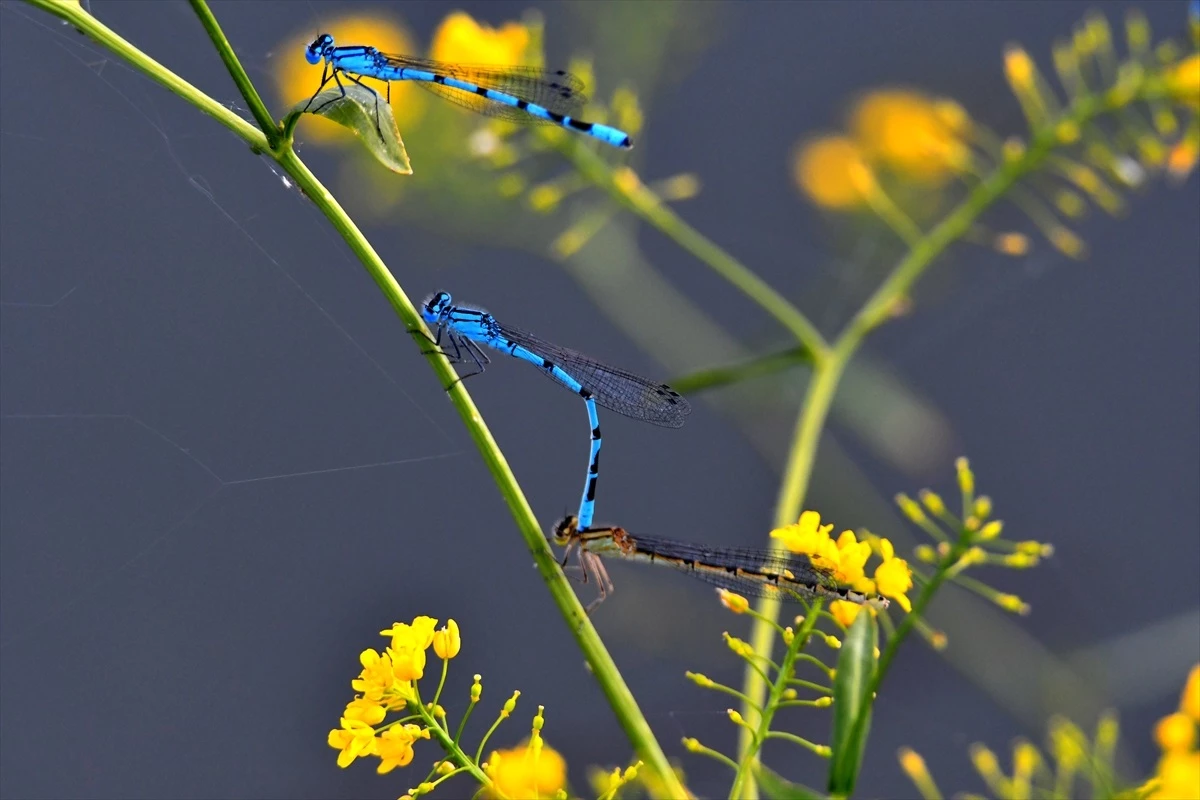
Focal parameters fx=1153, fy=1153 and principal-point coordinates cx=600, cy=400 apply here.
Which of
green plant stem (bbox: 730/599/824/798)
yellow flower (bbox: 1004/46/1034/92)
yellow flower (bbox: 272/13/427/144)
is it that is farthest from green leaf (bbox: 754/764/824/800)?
yellow flower (bbox: 272/13/427/144)

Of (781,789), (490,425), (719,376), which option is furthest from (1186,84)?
(490,425)

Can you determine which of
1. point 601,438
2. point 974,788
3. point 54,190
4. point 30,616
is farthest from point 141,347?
point 974,788

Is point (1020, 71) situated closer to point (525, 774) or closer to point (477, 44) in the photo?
point (477, 44)

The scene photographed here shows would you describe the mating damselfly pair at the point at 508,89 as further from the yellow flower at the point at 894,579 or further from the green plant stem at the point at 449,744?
the green plant stem at the point at 449,744

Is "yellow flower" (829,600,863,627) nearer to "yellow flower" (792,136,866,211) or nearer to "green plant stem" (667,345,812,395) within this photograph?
"green plant stem" (667,345,812,395)

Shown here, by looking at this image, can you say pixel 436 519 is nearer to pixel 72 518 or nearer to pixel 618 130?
pixel 72 518

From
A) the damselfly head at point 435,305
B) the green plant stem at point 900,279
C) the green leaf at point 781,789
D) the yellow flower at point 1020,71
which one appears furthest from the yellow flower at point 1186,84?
the green leaf at point 781,789
